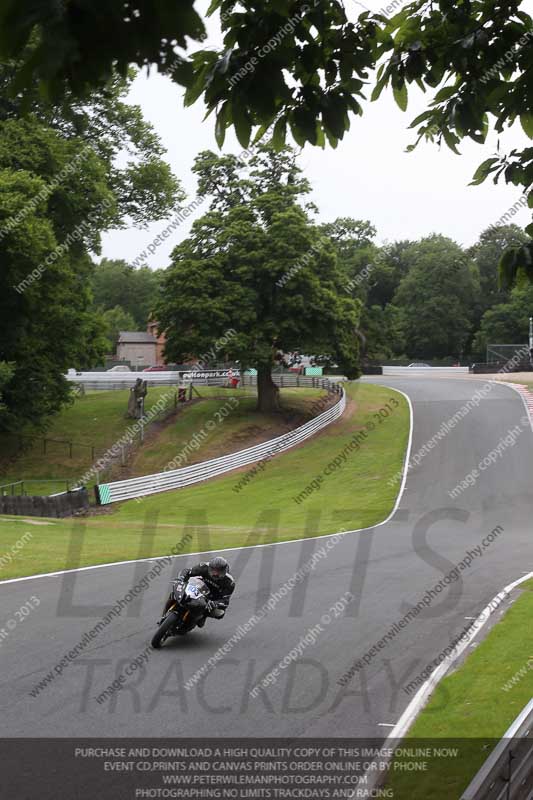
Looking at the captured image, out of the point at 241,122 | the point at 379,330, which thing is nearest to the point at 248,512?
the point at 241,122

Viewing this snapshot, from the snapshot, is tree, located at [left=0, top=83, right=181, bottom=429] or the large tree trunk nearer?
tree, located at [left=0, top=83, right=181, bottom=429]

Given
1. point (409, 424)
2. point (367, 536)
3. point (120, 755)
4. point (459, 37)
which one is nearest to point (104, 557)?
→ point (367, 536)

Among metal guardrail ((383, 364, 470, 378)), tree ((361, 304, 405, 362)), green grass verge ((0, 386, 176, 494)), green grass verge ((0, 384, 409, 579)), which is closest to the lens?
green grass verge ((0, 384, 409, 579))

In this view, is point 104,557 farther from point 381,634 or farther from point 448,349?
point 448,349

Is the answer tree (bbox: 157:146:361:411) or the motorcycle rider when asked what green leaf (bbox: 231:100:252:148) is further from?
tree (bbox: 157:146:361:411)

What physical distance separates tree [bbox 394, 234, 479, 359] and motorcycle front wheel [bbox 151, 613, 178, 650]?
103 meters

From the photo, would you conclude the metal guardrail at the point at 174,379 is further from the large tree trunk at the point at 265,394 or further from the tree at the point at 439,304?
the tree at the point at 439,304

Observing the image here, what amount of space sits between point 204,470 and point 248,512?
795cm

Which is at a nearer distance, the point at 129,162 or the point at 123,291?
the point at 129,162

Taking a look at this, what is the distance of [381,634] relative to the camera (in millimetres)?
12312

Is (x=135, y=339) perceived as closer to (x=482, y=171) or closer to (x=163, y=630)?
(x=163, y=630)

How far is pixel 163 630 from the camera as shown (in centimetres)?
1101

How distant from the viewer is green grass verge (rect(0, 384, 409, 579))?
67.3 feet

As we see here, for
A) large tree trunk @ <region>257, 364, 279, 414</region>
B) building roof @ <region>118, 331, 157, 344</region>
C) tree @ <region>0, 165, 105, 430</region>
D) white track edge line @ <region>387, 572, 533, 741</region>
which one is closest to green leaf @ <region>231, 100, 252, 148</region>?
white track edge line @ <region>387, 572, 533, 741</region>
